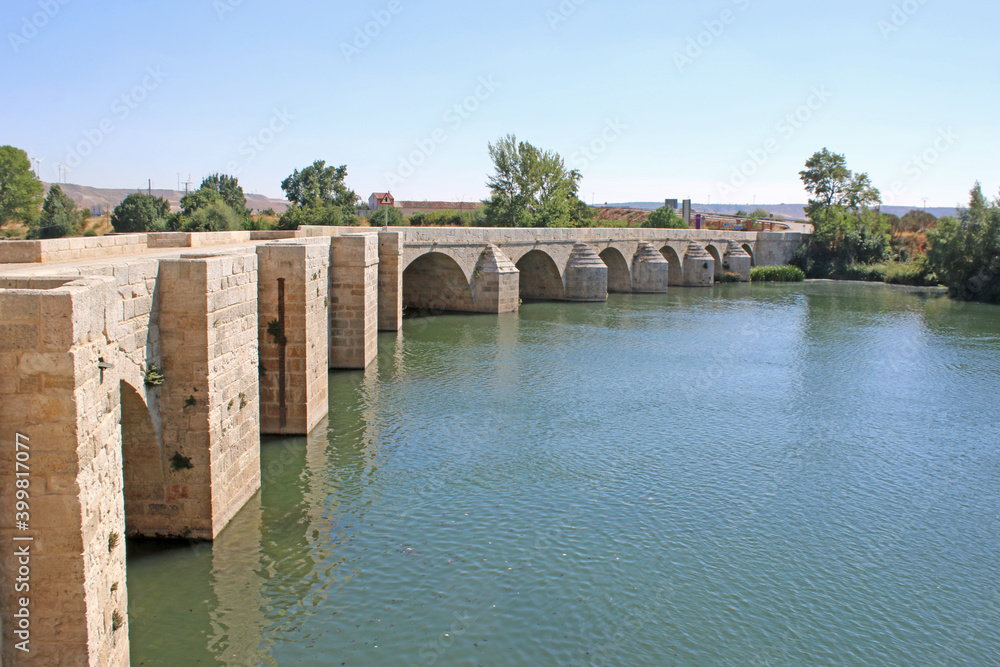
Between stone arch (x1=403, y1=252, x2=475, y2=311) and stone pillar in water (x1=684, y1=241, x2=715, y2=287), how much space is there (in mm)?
18297

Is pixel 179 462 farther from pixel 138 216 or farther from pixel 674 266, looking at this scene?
pixel 138 216

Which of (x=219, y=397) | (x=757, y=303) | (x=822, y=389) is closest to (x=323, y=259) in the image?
(x=219, y=397)

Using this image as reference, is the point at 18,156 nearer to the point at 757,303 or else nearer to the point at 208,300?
the point at 757,303

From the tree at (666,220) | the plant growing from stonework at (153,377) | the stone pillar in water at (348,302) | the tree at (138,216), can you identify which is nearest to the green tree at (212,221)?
the tree at (138,216)

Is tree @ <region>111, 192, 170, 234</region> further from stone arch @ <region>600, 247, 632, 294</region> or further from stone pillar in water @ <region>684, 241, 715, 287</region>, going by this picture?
stone pillar in water @ <region>684, 241, 715, 287</region>

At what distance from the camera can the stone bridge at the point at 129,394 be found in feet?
15.5

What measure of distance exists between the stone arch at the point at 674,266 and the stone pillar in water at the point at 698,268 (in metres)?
0.26

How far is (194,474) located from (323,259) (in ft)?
17.7

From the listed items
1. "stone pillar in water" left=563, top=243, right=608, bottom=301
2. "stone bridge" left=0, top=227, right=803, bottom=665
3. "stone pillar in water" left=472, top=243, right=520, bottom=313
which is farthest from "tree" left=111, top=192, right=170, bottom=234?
"stone bridge" left=0, top=227, right=803, bottom=665

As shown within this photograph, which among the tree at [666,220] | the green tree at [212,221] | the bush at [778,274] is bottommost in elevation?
the bush at [778,274]

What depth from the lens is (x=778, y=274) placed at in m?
44.5

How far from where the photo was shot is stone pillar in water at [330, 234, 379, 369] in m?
15.8

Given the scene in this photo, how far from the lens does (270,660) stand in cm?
605

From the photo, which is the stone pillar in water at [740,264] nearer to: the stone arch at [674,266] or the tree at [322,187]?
the stone arch at [674,266]
